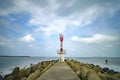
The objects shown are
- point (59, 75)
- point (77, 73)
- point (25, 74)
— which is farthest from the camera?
point (25, 74)

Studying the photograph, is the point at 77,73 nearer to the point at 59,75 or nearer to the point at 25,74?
the point at 59,75

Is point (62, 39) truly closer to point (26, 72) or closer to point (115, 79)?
point (26, 72)

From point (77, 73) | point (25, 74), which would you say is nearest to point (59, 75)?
point (77, 73)

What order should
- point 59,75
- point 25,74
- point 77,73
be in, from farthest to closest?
point 25,74, point 77,73, point 59,75

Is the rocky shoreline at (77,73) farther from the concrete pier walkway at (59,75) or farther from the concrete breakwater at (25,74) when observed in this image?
A: the concrete pier walkway at (59,75)

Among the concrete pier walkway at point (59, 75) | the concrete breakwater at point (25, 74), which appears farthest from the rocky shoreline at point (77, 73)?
the concrete pier walkway at point (59, 75)

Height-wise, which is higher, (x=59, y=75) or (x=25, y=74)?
(x=59, y=75)

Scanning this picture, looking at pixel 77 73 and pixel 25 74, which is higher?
pixel 77 73

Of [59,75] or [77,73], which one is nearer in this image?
[59,75]

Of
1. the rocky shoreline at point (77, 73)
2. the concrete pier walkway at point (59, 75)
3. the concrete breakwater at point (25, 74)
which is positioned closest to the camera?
the rocky shoreline at point (77, 73)

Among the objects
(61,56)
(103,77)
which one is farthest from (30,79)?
(61,56)

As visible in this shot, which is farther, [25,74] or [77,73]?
[25,74]

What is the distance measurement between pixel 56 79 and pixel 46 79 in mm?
384

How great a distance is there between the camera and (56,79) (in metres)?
5.93
